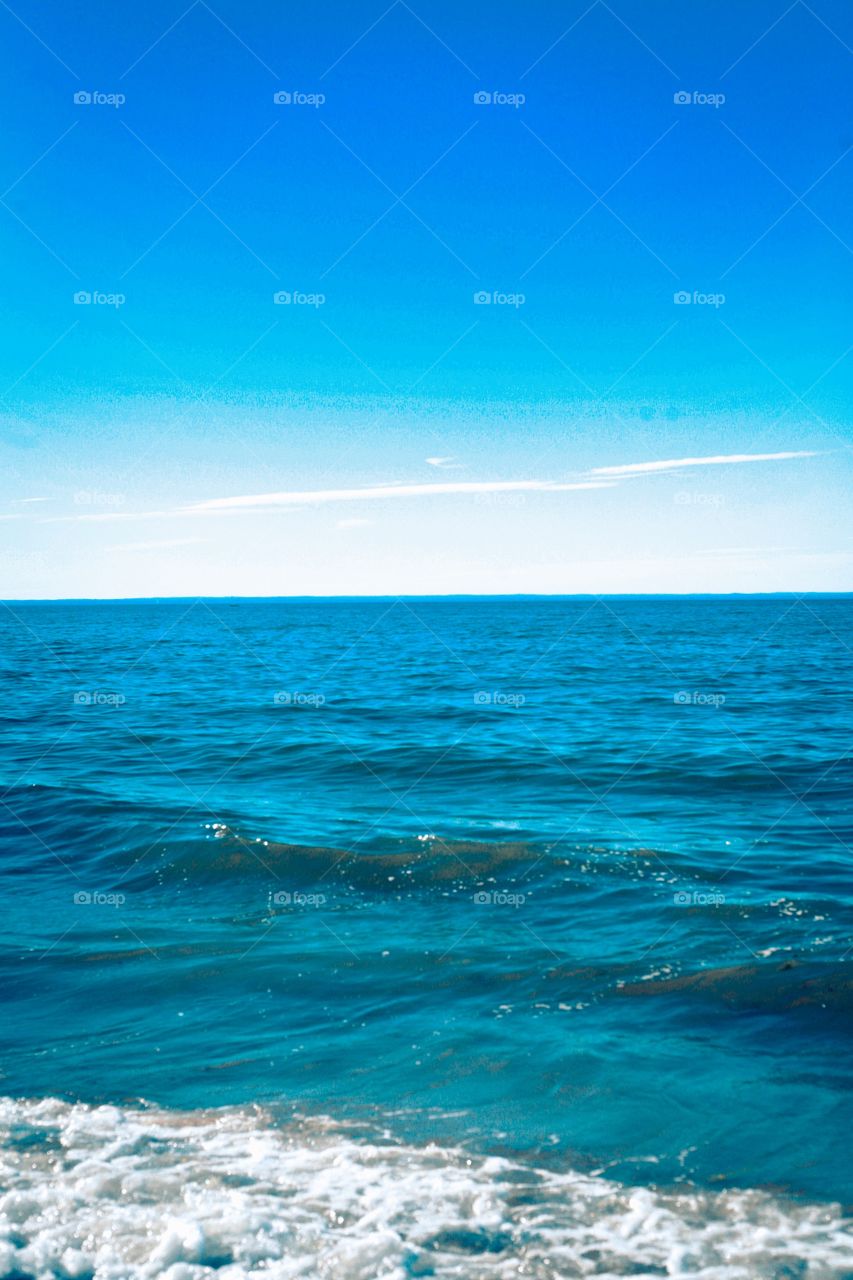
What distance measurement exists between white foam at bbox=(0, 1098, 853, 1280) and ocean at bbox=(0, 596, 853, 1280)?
0.07 ft

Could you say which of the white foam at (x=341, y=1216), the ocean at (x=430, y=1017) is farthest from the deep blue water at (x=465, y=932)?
the white foam at (x=341, y=1216)

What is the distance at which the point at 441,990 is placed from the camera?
883cm

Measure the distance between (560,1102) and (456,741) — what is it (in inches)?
603

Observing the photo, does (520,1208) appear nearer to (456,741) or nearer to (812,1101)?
(812,1101)

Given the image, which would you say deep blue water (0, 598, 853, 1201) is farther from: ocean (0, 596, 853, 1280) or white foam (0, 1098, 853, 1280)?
white foam (0, 1098, 853, 1280)

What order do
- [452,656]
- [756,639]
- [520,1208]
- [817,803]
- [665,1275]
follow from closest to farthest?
[665,1275], [520,1208], [817,803], [452,656], [756,639]

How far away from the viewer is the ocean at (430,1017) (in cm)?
551

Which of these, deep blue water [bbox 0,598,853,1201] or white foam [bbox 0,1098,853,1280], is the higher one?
deep blue water [bbox 0,598,853,1201]

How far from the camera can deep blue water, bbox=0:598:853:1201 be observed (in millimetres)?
6906

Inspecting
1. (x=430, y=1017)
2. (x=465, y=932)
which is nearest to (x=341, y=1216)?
(x=430, y=1017)

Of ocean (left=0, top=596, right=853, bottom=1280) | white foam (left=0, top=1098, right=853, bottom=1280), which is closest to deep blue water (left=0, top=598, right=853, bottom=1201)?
ocean (left=0, top=596, right=853, bottom=1280)

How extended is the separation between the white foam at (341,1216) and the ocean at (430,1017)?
21 millimetres

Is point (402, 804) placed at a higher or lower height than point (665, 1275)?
higher

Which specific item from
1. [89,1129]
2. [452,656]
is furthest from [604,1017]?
[452,656]
